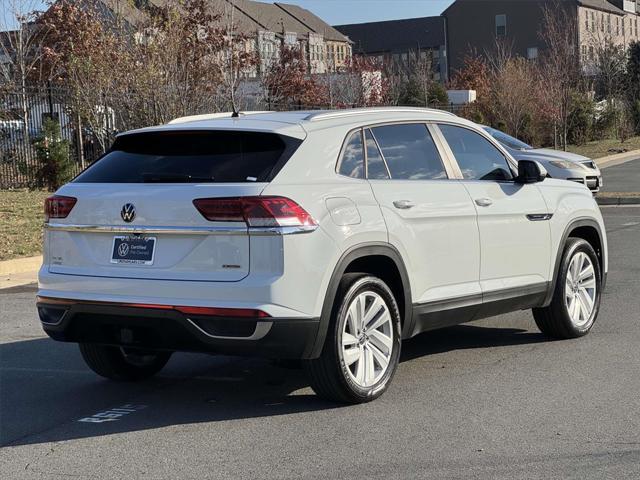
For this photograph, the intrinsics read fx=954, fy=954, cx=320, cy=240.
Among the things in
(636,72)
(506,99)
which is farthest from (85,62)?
(636,72)

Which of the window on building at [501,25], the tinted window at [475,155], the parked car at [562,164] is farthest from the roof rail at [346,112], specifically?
the window on building at [501,25]

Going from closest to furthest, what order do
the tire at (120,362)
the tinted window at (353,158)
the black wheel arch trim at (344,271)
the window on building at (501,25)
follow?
the black wheel arch trim at (344,271) < the tinted window at (353,158) < the tire at (120,362) < the window on building at (501,25)

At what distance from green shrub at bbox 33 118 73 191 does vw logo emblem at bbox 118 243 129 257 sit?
14.9m

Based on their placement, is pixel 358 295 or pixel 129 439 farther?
pixel 358 295

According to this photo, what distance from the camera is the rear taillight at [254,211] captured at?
204 inches

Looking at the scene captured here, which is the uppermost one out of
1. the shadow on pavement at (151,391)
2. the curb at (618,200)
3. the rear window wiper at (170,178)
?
the rear window wiper at (170,178)

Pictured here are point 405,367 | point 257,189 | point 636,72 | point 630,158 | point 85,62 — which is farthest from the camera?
point 636,72

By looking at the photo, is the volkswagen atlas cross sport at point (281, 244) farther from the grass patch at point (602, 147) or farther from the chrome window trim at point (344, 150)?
the grass patch at point (602, 147)

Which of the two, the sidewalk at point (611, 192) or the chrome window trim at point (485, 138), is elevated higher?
the chrome window trim at point (485, 138)

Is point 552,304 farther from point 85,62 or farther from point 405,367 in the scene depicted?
point 85,62

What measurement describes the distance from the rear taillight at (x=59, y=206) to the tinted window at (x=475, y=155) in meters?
2.63

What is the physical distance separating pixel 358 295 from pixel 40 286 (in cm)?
197

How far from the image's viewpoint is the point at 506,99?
1433 inches

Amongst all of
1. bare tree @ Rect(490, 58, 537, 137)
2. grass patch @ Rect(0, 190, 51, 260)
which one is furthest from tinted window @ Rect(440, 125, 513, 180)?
bare tree @ Rect(490, 58, 537, 137)
